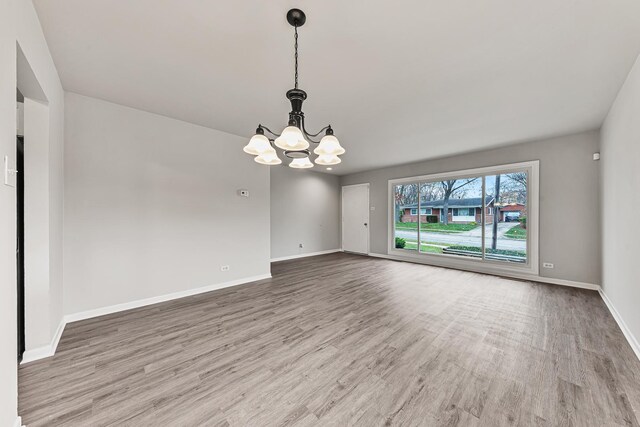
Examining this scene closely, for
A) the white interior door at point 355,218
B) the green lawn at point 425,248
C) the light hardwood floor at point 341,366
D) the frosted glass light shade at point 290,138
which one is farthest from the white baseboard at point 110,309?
the green lawn at point 425,248

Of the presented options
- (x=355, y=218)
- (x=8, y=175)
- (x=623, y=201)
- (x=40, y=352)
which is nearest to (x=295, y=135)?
(x=8, y=175)

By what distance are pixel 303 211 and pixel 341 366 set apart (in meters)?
5.22

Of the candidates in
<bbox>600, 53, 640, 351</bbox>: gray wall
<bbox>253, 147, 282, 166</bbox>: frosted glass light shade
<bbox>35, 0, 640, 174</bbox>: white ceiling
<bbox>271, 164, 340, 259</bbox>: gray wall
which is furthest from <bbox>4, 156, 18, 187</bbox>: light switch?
<bbox>271, 164, 340, 259</bbox>: gray wall

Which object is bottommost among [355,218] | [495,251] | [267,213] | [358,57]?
[495,251]

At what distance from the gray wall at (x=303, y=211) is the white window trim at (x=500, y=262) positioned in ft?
7.42

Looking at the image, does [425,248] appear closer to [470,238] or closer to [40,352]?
[470,238]

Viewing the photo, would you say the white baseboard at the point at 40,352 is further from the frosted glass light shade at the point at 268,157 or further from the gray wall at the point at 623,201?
the gray wall at the point at 623,201

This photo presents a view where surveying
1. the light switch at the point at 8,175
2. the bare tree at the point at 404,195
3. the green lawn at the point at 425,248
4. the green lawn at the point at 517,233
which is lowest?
the green lawn at the point at 425,248

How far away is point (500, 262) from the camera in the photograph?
15.8 ft

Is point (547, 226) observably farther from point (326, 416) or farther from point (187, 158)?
point (187, 158)

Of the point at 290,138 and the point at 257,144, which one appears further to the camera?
the point at 257,144

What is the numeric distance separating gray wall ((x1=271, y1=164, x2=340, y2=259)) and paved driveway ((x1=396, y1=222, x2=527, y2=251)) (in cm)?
222

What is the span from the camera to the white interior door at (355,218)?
735cm

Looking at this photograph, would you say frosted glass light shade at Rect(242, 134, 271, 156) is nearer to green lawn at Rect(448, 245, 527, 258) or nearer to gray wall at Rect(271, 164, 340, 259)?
gray wall at Rect(271, 164, 340, 259)
